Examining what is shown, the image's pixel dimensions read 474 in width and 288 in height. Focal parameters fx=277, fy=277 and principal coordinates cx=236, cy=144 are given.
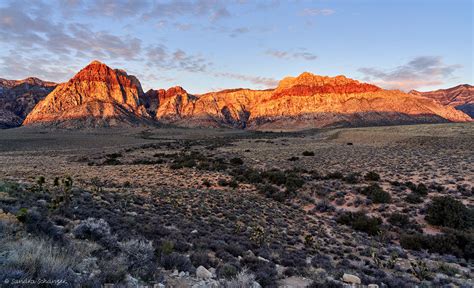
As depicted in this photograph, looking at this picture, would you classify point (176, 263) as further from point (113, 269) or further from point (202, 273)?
point (113, 269)

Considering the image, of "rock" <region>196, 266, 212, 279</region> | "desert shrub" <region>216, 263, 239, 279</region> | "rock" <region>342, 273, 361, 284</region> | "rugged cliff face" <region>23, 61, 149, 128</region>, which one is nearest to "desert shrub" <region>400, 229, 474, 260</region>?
"rock" <region>342, 273, 361, 284</region>

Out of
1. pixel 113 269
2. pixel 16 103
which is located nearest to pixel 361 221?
pixel 113 269

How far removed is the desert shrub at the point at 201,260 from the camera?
6.42m

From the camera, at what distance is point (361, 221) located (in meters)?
12.3

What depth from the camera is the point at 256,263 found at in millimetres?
7070

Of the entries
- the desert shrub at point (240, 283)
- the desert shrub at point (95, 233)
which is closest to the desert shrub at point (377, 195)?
the desert shrub at point (240, 283)

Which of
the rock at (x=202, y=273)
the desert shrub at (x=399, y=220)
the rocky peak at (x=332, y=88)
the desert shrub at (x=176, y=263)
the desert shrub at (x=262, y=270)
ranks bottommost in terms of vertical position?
the desert shrub at (x=399, y=220)

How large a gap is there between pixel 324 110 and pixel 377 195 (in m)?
161

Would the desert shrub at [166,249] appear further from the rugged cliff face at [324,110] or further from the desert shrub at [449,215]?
the rugged cliff face at [324,110]

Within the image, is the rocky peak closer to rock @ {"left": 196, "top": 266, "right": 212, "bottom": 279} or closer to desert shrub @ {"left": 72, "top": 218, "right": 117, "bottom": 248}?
desert shrub @ {"left": 72, "top": 218, "right": 117, "bottom": 248}

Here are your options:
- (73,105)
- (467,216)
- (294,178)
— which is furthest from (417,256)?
(73,105)

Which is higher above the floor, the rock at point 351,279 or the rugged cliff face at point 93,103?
the rugged cliff face at point 93,103

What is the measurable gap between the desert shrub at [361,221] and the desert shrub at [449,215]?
2363mm

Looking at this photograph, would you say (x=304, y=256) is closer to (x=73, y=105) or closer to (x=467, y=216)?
(x=467, y=216)
